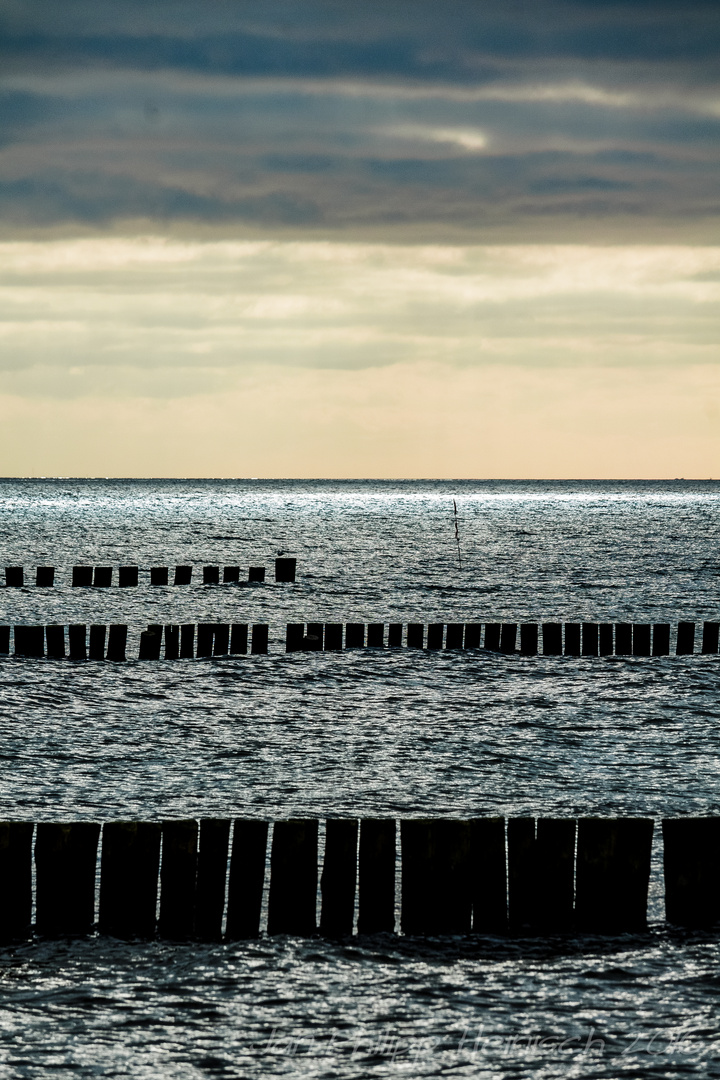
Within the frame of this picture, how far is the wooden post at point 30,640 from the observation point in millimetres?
24312

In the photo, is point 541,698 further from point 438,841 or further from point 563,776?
point 438,841

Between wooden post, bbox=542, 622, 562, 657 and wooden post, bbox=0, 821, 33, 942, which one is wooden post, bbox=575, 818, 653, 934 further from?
wooden post, bbox=542, 622, 562, 657

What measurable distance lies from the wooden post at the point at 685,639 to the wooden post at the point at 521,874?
54.7ft

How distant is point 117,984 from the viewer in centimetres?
873

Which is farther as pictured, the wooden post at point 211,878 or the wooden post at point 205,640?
the wooden post at point 205,640

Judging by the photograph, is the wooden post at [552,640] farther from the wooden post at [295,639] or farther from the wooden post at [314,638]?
the wooden post at [295,639]

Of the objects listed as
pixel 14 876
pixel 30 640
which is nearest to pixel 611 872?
pixel 14 876

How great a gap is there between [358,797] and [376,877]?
4.88 meters

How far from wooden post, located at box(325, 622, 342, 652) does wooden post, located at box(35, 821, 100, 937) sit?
16.0m

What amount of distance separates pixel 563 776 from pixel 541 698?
236 inches

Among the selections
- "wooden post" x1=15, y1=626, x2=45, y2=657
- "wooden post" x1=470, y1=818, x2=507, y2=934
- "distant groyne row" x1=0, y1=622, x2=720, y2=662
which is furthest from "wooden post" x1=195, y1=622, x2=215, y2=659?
"wooden post" x1=470, y1=818, x2=507, y2=934

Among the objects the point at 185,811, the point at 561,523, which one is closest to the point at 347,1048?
the point at 185,811

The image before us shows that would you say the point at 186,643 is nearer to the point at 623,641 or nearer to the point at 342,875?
the point at 623,641

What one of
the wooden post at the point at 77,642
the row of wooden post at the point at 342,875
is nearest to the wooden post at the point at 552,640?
the wooden post at the point at 77,642
